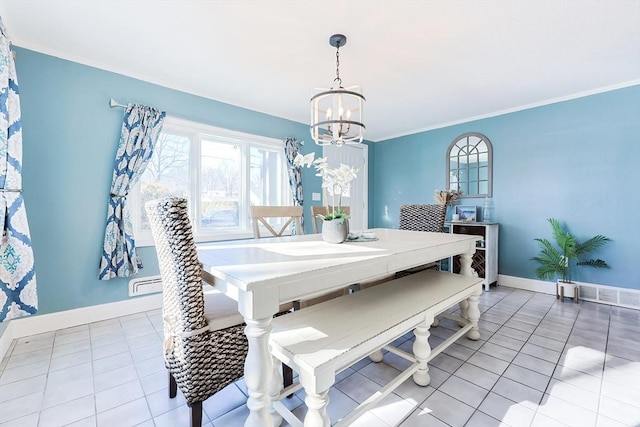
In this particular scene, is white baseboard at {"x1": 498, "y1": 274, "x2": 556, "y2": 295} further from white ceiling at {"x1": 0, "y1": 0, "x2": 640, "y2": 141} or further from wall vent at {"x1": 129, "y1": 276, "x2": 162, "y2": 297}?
wall vent at {"x1": 129, "y1": 276, "x2": 162, "y2": 297}

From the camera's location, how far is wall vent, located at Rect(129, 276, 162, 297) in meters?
2.82

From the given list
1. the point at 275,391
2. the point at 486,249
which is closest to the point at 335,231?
the point at 275,391

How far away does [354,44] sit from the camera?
2213 millimetres

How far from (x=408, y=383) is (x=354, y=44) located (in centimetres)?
245

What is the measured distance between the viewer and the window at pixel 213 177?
3010 mm

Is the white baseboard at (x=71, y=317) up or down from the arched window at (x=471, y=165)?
down

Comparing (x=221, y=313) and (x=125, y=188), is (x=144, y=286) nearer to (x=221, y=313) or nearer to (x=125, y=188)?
(x=125, y=188)

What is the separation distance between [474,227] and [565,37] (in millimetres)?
2321

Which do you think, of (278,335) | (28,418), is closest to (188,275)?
(278,335)

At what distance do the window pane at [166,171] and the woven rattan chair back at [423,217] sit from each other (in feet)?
8.27

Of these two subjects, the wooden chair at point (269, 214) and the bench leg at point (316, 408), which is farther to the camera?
the wooden chair at point (269, 214)

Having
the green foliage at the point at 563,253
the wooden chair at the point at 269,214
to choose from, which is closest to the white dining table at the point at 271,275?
the wooden chair at the point at 269,214

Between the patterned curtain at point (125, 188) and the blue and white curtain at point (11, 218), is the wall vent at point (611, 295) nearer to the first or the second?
the patterned curtain at point (125, 188)

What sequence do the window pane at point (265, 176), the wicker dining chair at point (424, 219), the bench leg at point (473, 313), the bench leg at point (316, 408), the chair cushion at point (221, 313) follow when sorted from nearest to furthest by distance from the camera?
the bench leg at point (316, 408) < the chair cushion at point (221, 313) < the bench leg at point (473, 313) < the wicker dining chair at point (424, 219) < the window pane at point (265, 176)
